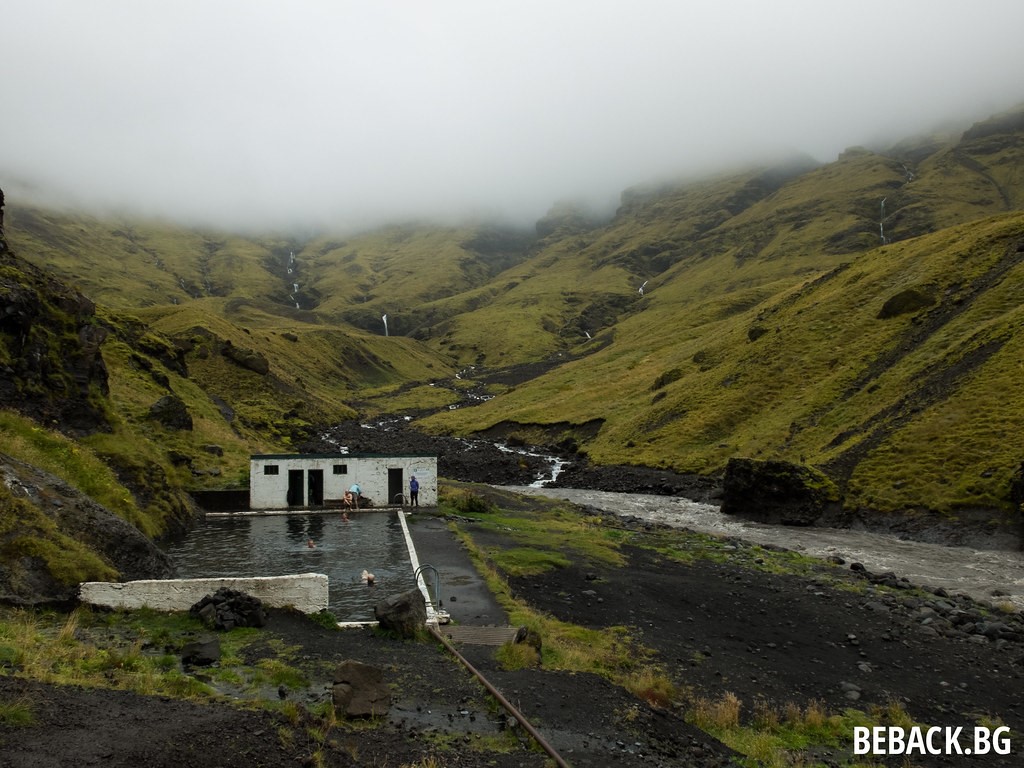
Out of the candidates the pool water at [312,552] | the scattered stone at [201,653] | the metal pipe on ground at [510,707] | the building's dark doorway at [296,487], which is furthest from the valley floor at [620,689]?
the building's dark doorway at [296,487]

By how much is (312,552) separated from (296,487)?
13613mm

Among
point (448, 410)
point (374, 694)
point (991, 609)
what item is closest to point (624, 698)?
point (374, 694)

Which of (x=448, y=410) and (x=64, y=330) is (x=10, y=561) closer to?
(x=64, y=330)

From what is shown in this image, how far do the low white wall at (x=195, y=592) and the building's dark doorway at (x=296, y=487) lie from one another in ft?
→ 75.1

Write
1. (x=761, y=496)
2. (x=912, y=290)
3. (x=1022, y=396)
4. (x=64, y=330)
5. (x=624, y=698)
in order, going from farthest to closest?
(x=912, y=290), (x=761, y=496), (x=1022, y=396), (x=64, y=330), (x=624, y=698)

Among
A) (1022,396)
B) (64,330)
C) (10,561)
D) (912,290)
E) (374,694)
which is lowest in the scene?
(374,694)

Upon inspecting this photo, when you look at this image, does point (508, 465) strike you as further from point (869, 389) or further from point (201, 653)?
point (201, 653)

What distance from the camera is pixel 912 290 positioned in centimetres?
7088

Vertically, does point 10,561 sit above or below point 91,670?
above

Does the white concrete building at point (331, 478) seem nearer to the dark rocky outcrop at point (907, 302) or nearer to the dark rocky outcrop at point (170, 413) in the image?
the dark rocky outcrop at point (170, 413)

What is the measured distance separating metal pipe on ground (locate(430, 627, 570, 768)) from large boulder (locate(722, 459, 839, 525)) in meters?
37.2

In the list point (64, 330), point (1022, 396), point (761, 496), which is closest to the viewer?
point (64, 330)

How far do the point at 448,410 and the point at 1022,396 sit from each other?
330 feet

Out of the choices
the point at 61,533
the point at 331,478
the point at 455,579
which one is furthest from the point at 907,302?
the point at 61,533
